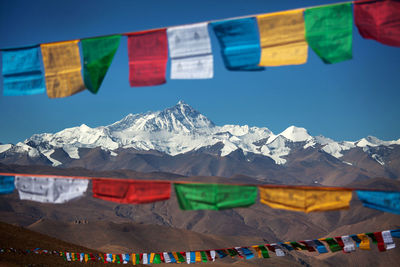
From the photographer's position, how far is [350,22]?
855cm

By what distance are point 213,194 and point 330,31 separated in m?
4.54

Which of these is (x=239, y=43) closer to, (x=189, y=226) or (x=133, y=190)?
(x=133, y=190)

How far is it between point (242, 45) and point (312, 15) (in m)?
1.60

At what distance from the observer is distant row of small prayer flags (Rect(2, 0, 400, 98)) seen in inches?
338

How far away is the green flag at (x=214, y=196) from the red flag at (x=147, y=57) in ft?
8.71

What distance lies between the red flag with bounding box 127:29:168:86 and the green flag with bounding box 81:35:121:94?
478mm

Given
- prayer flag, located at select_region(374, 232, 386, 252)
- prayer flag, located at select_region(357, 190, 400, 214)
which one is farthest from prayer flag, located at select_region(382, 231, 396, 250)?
prayer flag, located at select_region(357, 190, 400, 214)

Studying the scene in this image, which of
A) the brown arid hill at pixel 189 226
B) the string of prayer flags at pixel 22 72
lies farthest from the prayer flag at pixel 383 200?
the brown arid hill at pixel 189 226

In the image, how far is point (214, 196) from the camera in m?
9.74

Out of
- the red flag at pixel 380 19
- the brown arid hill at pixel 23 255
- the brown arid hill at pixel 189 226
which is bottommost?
the brown arid hill at pixel 189 226

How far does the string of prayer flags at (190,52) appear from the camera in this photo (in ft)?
29.5

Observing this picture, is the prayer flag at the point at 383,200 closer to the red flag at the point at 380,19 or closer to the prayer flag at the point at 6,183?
the red flag at the point at 380,19

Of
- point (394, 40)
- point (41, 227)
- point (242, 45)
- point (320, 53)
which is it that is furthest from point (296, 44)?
point (41, 227)

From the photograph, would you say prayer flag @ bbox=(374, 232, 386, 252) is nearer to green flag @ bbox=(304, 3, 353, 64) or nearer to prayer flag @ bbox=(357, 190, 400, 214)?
prayer flag @ bbox=(357, 190, 400, 214)
